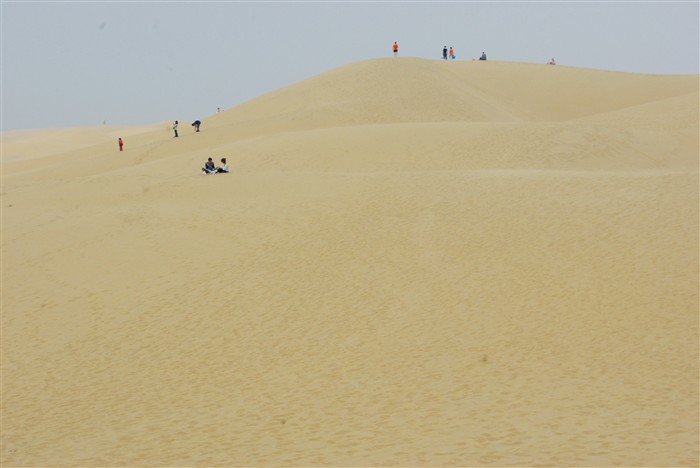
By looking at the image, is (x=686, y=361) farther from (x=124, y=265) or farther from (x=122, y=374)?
(x=124, y=265)

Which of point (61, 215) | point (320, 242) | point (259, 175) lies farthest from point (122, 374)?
point (259, 175)

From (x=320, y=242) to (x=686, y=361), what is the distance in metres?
7.64

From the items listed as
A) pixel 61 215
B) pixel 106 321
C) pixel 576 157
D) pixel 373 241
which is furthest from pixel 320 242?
pixel 576 157

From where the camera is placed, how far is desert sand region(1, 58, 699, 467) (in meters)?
9.00

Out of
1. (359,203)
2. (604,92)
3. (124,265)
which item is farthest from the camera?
(604,92)

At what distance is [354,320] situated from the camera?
1261 centimetres

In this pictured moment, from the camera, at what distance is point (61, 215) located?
19328 mm

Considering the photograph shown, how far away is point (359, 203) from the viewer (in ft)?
60.0

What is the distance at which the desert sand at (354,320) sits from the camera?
9.00 m

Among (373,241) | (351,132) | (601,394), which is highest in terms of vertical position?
(351,132)

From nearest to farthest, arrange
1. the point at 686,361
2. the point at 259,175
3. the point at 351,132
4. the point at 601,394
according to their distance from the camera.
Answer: the point at 601,394 < the point at 686,361 < the point at 259,175 < the point at 351,132

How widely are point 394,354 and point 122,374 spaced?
3906 millimetres

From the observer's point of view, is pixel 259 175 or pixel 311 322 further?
pixel 259 175

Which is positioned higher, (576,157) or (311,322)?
(576,157)
